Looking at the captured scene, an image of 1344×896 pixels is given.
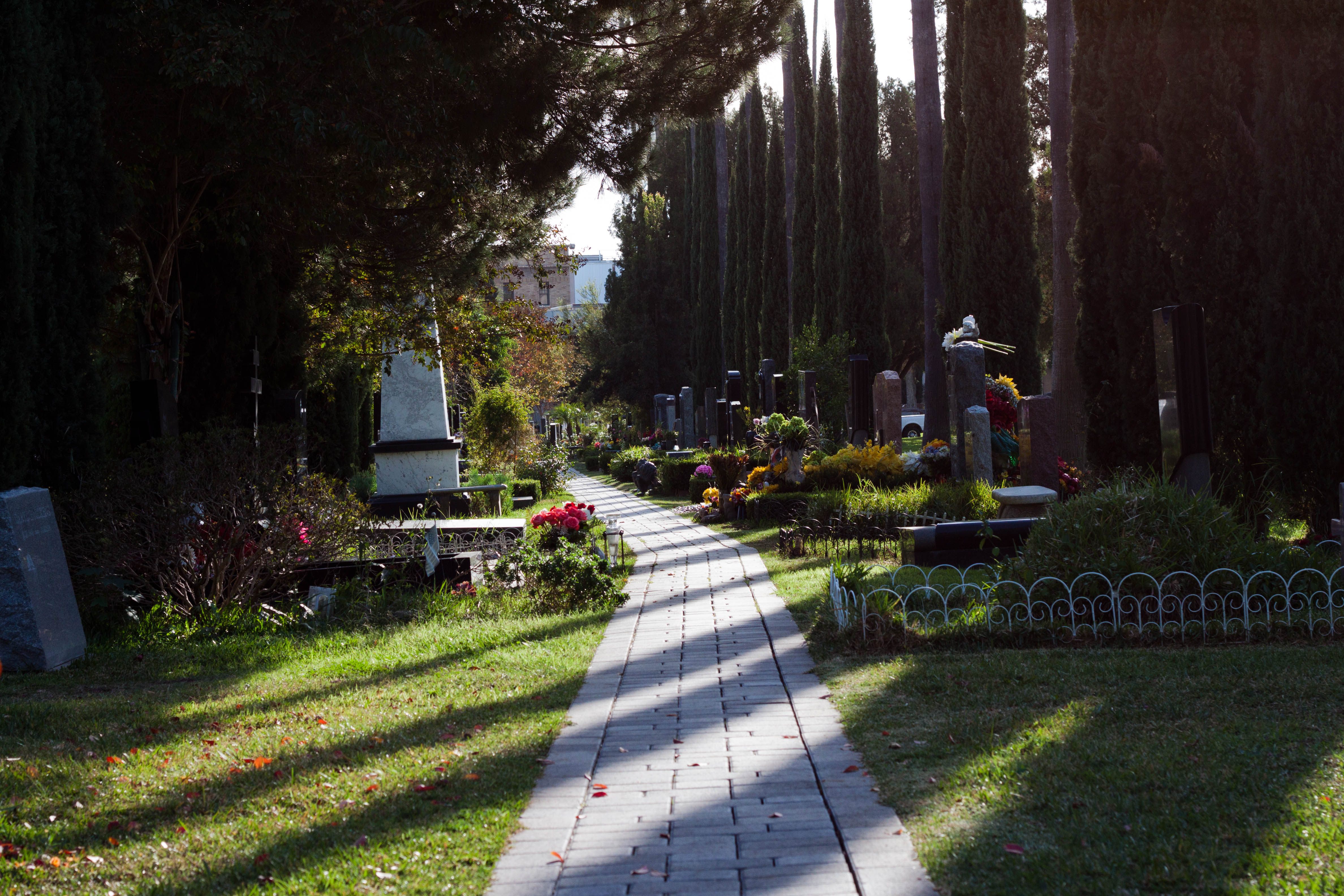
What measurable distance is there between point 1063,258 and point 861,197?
35.8 ft

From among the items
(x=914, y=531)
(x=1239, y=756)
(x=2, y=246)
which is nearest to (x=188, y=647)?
(x=2, y=246)

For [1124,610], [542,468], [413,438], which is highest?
[413,438]

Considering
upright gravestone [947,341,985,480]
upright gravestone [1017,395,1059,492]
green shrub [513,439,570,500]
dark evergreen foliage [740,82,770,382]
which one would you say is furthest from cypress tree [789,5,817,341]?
upright gravestone [1017,395,1059,492]

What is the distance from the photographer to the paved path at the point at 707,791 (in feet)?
11.0

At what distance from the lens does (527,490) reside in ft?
78.2

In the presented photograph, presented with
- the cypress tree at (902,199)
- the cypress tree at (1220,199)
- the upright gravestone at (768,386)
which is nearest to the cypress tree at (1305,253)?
the cypress tree at (1220,199)

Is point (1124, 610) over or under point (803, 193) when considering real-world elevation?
under

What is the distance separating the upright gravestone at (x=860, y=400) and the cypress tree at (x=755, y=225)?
17.5 meters

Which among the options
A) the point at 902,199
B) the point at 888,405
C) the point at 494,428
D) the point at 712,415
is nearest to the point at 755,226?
the point at 712,415

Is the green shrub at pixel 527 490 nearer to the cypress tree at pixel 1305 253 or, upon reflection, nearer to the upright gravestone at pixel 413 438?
the upright gravestone at pixel 413 438

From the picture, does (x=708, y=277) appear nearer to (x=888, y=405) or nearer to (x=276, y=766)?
(x=888, y=405)

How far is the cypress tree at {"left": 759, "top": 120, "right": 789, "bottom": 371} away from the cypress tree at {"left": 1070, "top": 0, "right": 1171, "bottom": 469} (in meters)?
21.5

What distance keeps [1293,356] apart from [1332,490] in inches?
46.5

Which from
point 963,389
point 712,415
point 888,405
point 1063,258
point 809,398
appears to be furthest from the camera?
point 712,415
